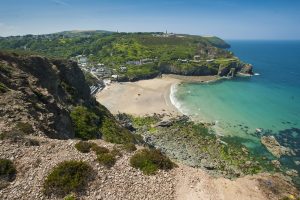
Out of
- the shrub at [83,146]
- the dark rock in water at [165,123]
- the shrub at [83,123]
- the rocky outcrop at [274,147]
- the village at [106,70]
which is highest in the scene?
the shrub at [83,146]

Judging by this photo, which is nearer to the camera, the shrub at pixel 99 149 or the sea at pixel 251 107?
the shrub at pixel 99 149

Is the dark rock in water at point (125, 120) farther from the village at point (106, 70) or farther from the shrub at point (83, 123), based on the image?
the village at point (106, 70)

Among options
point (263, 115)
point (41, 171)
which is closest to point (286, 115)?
point (263, 115)

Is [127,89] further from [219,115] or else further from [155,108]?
[219,115]

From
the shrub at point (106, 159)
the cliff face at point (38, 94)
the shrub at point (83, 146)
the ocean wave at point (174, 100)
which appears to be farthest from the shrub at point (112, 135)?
the ocean wave at point (174, 100)

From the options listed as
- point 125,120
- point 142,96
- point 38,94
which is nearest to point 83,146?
point 38,94

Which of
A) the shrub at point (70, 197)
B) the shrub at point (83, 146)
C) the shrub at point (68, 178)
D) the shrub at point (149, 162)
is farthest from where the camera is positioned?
the shrub at point (83, 146)
